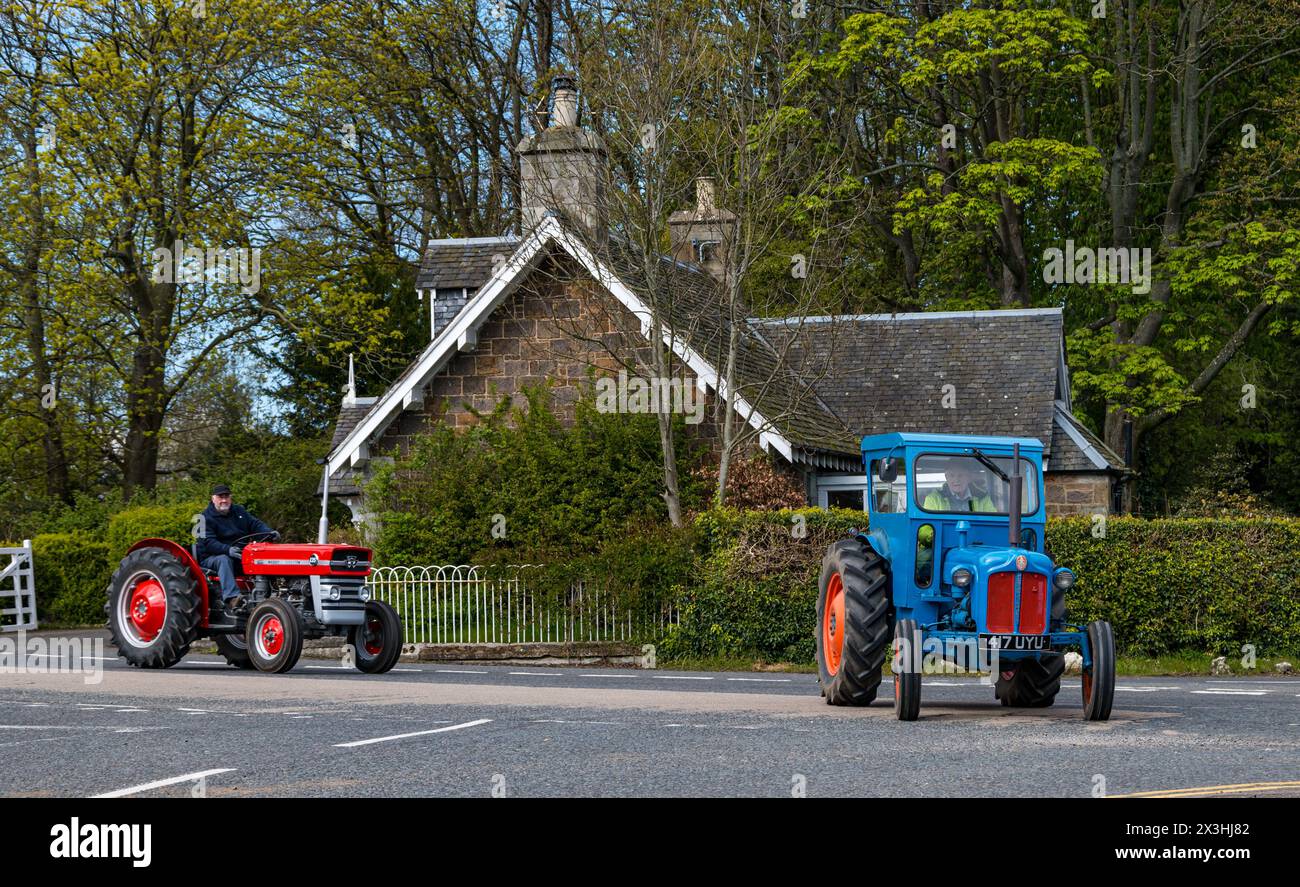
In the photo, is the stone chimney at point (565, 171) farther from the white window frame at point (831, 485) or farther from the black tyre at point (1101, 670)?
the black tyre at point (1101, 670)

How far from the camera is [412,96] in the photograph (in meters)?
42.1

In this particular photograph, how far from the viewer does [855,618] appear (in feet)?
43.8

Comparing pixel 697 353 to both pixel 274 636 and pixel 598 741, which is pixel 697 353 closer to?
pixel 274 636

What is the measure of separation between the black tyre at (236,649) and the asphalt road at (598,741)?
1.51 meters

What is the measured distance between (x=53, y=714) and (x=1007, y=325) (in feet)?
72.6

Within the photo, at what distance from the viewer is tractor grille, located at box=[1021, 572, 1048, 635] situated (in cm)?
1284

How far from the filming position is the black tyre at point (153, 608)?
59.7 feet

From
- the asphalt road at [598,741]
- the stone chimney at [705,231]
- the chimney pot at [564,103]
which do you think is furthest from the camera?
the chimney pot at [564,103]

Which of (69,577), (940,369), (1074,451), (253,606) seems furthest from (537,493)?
(69,577)

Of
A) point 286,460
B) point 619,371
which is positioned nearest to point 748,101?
point 619,371

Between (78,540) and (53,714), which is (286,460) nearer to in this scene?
(78,540)

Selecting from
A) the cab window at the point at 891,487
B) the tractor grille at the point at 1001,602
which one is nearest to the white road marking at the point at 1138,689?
the cab window at the point at 891,487

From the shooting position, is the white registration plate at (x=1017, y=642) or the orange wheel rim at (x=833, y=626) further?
the orange wheel rim at (x=833, y=626)

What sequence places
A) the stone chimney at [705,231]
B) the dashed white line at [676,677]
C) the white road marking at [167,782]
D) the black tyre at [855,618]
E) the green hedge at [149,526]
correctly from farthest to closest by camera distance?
the green hedge at [149,526] → the stone chimney at [705,231] → the dashed white line at [676,677] → the black tyre at [855,618] → the white road marking at [167,782]
